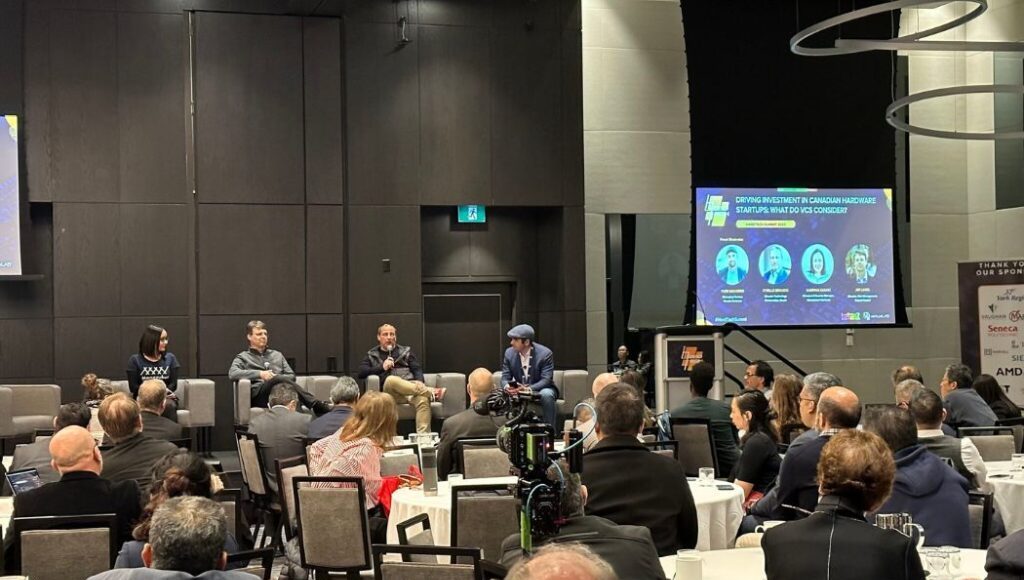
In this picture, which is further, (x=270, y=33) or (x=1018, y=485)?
(x=270, y=33)

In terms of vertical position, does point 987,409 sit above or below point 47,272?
below

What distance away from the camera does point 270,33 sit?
534 inches

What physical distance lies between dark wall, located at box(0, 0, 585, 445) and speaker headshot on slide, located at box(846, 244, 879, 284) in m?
3.76

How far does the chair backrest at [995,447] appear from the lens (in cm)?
775

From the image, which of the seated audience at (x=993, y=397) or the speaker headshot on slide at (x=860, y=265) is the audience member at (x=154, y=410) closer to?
the seated audience at (x=993, y=397)

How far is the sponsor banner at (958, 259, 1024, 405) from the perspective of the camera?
13297 mm

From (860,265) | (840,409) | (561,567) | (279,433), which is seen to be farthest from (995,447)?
(860,265)

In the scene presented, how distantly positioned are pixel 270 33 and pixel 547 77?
130 inches

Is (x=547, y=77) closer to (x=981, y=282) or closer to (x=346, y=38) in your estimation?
(x=346, y=38)

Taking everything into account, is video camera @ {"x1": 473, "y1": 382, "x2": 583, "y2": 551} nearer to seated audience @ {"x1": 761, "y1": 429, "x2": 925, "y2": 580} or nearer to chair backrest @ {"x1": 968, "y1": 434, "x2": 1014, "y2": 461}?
seated audience @ {"x1": 761, "y1": 429, "x2": 925, "y2": 580}

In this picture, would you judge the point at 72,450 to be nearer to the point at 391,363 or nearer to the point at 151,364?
the point at 151,364

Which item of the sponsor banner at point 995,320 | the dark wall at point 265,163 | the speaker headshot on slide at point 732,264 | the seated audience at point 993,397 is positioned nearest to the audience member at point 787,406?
the seated audience at point 993,397

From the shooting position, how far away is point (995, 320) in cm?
1358

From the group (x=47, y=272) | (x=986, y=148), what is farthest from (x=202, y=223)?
(x=986, y=148)
